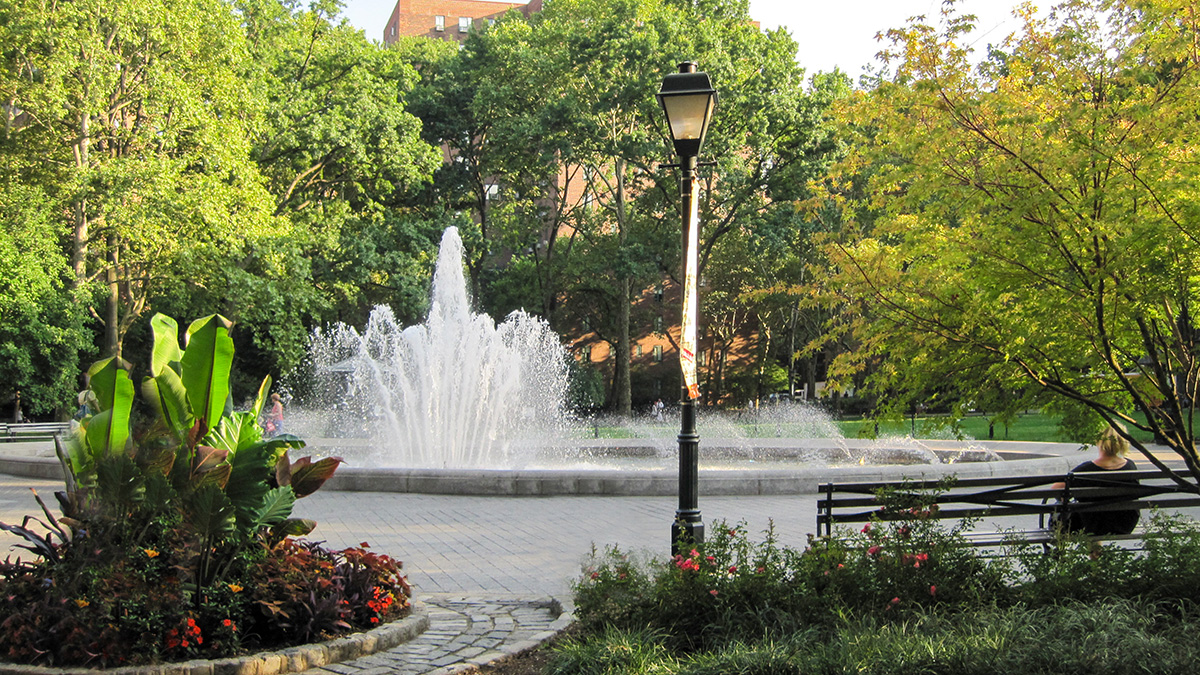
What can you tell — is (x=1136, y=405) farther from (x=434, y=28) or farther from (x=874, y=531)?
(x=434, y=28)

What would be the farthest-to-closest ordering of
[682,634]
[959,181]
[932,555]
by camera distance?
[959,181] < [932,555] < [682,634]

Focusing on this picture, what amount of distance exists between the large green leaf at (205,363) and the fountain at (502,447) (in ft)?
28.0

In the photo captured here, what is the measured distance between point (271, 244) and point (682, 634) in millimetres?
25585

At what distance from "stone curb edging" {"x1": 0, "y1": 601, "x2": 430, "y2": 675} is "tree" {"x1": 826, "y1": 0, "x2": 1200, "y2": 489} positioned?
3869 millimetres

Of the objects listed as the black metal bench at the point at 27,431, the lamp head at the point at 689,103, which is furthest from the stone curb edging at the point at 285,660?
the black metal bench at the point at 27,431

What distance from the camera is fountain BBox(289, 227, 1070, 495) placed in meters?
14.5

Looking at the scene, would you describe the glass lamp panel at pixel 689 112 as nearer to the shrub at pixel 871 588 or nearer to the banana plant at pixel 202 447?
the shrub at pixel 871 588

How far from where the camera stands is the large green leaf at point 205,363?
6090 millimetres

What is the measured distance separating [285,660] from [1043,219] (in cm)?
533

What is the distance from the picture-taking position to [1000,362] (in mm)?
7156

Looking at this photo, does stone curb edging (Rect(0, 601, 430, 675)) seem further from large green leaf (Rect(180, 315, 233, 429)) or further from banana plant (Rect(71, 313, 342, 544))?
large green leaf (Rect(180, 315, 233, 429))

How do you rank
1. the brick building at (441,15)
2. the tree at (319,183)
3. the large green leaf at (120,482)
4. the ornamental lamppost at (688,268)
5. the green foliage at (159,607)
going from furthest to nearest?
the brick building at (441,15) → the tree at (319,183) → the ornamental lamppost at (688,268) → the large green leaf at (120,482) → the green foliage at (159,607)

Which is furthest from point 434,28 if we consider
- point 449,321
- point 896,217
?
point 896,217

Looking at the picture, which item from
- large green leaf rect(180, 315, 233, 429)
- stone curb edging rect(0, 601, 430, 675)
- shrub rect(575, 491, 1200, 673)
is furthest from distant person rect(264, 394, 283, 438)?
shrub rect(575, 491, 1200, 673)
